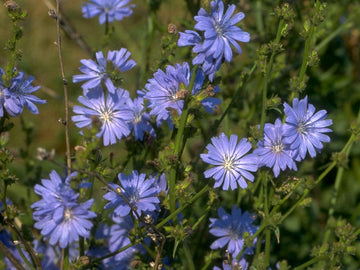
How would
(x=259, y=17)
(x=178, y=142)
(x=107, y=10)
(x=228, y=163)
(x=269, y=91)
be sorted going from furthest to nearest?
(x=259, y=17) → (x=107, y=10) → (x=269, y=91) → (x=228, y=163) → (x=178, y=142)

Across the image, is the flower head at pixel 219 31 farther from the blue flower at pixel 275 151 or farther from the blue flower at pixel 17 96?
the blue flower at pixel 17 96

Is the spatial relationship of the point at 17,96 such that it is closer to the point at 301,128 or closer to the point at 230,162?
the point at 230,162

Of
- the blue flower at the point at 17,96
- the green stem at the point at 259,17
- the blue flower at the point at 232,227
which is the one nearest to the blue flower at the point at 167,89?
the blue flower at the point at 17,96

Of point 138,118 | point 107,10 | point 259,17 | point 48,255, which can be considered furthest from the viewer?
point 259,17

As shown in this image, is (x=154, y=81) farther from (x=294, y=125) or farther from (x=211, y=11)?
(x=294, y=125)

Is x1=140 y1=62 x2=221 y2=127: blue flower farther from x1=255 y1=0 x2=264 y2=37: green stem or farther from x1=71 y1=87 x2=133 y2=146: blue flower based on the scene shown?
x1=255 y1=0 x2=264 y2=37: green stem

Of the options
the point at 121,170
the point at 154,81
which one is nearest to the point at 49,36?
the point at 121,170

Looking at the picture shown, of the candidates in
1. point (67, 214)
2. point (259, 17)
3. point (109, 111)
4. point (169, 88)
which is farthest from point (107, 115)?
point (259, 17)
